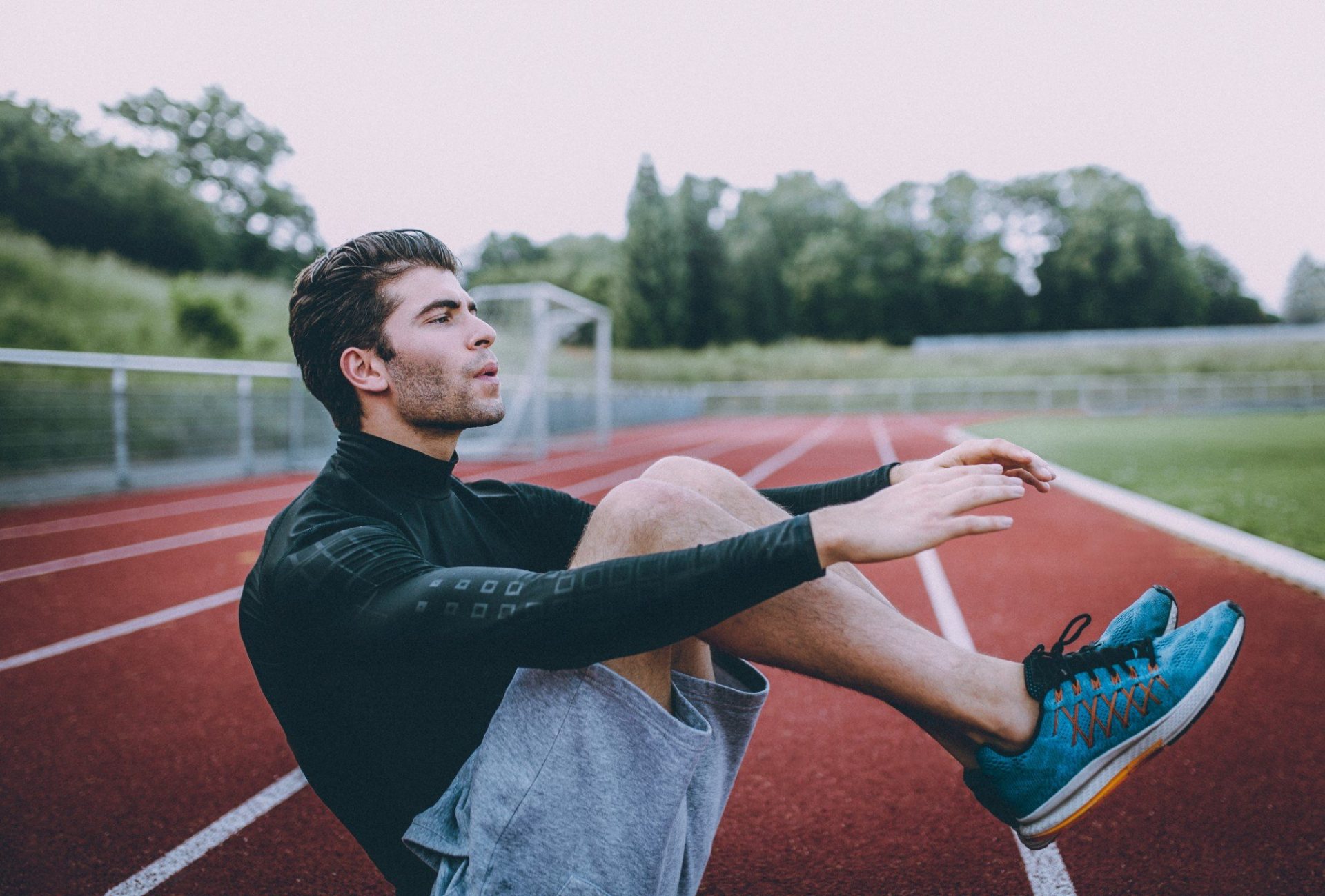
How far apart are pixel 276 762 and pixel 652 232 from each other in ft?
162

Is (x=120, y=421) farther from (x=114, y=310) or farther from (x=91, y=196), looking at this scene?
(x=91, y=196)

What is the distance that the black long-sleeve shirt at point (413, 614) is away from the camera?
1.16 m

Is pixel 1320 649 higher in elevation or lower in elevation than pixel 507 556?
lower

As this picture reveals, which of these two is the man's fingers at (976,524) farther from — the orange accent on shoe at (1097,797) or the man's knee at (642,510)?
the orange accent on shoe at (1097,797)

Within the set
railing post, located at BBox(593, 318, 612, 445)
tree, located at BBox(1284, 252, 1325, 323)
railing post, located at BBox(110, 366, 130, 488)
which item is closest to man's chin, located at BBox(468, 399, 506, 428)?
railing post, located at BBox(110, 366, 130, 488)

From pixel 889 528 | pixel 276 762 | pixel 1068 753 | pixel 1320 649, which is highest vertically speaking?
pixel 889 528

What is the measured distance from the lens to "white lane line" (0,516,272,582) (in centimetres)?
550

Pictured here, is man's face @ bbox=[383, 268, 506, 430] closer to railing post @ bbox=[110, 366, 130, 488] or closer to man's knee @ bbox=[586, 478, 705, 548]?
man's knee @ bbox=[586, 478, 705, 548]

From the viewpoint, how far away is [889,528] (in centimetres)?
121

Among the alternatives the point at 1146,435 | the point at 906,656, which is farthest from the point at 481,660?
the point at 1146,435

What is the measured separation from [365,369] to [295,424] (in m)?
11.7

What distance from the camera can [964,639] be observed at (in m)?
3.86

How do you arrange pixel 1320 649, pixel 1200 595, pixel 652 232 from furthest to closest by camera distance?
1. pixel 652 232
2. pixel 1200 595
3. pixel 1320 649

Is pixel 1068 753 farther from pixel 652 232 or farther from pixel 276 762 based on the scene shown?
pixel 652 232
